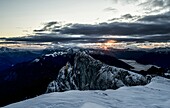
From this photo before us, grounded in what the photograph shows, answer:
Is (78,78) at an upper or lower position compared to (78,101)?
lower

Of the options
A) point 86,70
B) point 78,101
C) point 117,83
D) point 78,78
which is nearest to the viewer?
point 78,101

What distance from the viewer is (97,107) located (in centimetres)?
1820

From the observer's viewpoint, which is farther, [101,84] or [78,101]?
[101,84]

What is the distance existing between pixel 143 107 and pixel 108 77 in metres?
102

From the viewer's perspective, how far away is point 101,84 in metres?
127

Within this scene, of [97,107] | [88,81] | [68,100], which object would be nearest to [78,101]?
[68,100]

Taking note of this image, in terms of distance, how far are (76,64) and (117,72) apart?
66.1 meters

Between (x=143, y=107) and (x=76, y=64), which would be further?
(x=76, y=64)

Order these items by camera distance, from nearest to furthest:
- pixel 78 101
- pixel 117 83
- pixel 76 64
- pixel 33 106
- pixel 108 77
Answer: pixel 33 106 < pixel 78 101 < pixel 117 83 < pixel 108 77 < pixel 76 64

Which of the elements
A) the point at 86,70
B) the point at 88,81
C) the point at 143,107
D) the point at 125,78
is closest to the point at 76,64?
the point at 86,70

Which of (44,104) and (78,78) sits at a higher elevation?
(44,104)

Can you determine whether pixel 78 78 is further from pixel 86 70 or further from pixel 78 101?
pixel 78 101

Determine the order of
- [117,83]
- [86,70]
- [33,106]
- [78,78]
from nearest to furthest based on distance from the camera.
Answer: [33,106], [117,83], [86,70], [78,78]

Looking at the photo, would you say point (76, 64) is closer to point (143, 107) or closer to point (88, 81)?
point (88, 81)
